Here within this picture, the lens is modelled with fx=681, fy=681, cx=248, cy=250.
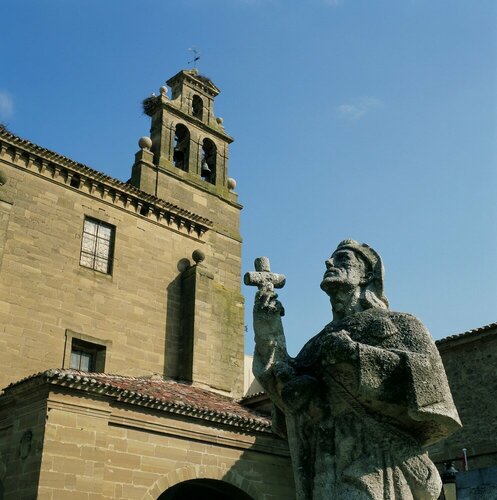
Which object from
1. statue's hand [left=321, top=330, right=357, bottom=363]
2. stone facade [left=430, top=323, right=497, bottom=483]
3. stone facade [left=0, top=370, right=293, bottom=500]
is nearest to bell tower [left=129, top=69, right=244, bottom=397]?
stone facade [left=0, top=370, right=293, bottom=500]

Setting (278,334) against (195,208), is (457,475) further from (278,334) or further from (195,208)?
(195,208)

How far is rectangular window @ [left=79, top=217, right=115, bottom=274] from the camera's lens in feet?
62.6

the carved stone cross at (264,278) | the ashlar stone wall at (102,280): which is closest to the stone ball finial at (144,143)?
the ashlar stone wall at (102,280)

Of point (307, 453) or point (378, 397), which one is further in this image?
point (307, 453)

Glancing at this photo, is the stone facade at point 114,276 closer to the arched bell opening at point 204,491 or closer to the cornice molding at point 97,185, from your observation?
the cornice molding at point 97,185

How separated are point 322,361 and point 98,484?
979 cm

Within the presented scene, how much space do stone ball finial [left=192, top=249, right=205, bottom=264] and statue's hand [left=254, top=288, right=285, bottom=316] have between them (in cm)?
1704

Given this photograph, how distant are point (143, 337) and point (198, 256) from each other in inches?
124

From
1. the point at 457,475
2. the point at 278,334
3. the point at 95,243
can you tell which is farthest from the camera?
the point at 95,243

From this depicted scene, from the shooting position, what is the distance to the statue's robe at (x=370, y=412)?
3.21 metres

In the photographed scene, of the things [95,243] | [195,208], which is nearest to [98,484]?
[95,243]

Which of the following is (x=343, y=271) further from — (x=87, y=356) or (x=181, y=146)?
(x=181, y=146)

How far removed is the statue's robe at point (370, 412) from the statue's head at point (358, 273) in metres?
0.23

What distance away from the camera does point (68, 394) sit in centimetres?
1225
